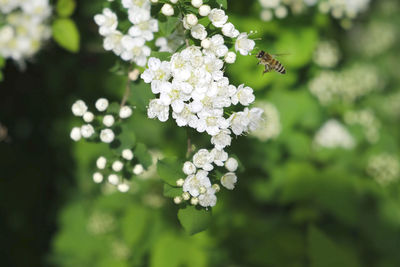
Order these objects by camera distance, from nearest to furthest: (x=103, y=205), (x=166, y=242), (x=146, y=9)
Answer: (x=146, y=9), (x=166, y=242), (x=103, y=205)

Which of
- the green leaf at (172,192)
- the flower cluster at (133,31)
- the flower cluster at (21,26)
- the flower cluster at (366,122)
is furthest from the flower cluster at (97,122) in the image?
the flower cluster at (366,122)

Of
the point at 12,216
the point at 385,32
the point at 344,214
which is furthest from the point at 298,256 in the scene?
the point at 385,32

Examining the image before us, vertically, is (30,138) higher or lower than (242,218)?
lower

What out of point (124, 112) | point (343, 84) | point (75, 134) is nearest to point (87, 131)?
point (75, 134)

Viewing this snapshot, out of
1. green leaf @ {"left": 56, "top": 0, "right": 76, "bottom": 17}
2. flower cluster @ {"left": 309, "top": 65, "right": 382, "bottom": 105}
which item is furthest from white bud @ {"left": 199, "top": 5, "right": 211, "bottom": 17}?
flower cluster @ {"left": 309, "top": 65, "right": 382, "bottom": 105}

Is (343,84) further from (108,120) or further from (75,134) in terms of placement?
(75,134)

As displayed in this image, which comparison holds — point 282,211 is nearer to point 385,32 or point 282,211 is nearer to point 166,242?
point 166,242

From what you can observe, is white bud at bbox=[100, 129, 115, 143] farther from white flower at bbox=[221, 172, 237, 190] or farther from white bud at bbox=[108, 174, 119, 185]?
white flower at bbox=[221, 172, 237, 190]
